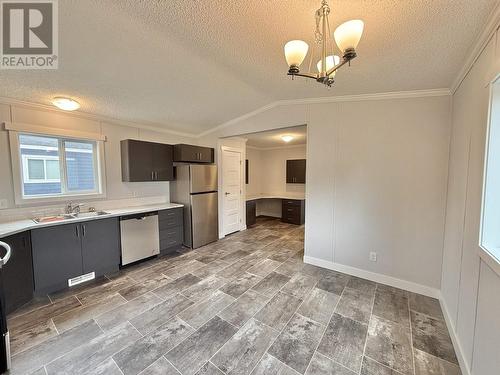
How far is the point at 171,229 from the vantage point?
3.81m

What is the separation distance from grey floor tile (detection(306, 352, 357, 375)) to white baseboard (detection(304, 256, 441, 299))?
1.63 meters

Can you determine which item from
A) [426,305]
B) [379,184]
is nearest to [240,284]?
[426,305]

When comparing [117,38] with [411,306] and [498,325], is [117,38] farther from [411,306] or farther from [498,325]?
[411,306]

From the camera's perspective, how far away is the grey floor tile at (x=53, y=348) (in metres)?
1.58

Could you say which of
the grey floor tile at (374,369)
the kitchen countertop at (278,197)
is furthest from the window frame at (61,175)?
the grey floor tile at (374,369)

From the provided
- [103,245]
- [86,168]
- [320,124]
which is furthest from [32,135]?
[320,124]

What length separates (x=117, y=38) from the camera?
1.78 m

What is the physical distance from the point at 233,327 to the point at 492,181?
2340 millimetres

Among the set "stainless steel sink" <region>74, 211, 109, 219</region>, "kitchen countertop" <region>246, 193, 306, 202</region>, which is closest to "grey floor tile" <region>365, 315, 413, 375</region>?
"stainless steel sink" <region>74, 211, 109, 219</region>

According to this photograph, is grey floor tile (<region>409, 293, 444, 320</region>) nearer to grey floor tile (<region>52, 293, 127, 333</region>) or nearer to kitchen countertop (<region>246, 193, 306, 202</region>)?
grey floor tile (<region>52, 293, 127, 333</region>)

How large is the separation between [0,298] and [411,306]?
378 cm

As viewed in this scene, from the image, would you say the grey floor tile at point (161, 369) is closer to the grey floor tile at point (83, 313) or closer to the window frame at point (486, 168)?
the grey floor tile at point (83, 313)

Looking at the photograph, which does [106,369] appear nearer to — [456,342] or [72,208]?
[72,208]

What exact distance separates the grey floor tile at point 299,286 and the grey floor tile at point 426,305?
3.63 ft
